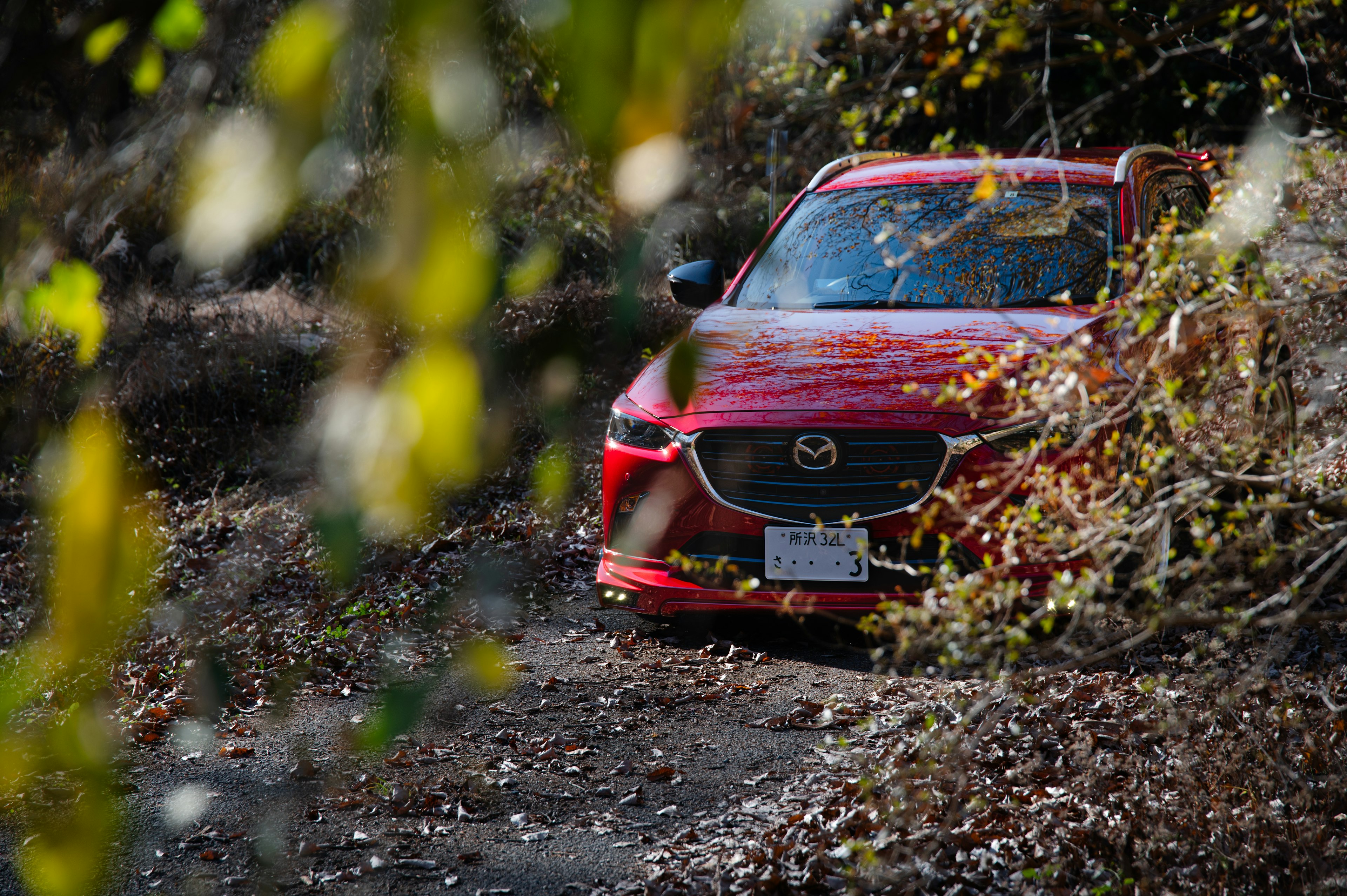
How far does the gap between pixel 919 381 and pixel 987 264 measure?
88 cm

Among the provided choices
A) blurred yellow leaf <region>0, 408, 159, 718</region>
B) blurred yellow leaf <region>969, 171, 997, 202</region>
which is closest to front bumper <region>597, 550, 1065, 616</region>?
blurred yellow leaf <region>969, 171, 997, 202</region>

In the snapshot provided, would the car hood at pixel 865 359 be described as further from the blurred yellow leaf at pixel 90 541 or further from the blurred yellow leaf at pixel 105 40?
the blurred yellow leaf at pixel 105 40

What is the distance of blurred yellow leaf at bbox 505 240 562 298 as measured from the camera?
902 millimetres

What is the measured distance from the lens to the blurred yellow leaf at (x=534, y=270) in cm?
90

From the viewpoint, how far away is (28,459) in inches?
54.2

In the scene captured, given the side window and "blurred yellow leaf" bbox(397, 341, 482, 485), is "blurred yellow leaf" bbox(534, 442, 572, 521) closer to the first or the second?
"blurred yellow leaf" bbox(397, 341, 482, 485)

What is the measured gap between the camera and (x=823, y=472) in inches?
167

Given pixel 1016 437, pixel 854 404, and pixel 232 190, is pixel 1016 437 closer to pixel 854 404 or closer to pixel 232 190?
pixel 854 404

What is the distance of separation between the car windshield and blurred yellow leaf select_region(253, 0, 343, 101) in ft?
12.3

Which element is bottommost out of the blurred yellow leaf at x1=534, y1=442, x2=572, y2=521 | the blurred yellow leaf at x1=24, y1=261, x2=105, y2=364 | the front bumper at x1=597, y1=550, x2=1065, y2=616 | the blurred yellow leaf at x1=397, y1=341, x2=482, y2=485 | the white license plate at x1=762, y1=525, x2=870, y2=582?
the front bumper at x1=597, y1=550, x2=1065, y2=616

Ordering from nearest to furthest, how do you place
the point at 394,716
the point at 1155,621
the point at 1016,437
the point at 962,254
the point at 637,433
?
the point at 394,716
the point at 1155,621
the point at 1016,437
the point at 637,433
the point at 962,254

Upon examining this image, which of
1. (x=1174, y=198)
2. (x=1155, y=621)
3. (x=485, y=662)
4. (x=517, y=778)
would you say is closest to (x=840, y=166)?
(x=1174, y=198)

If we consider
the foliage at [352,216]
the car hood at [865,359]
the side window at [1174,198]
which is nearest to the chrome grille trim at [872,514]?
the car hood at [865,359]

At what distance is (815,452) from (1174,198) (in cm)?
261
